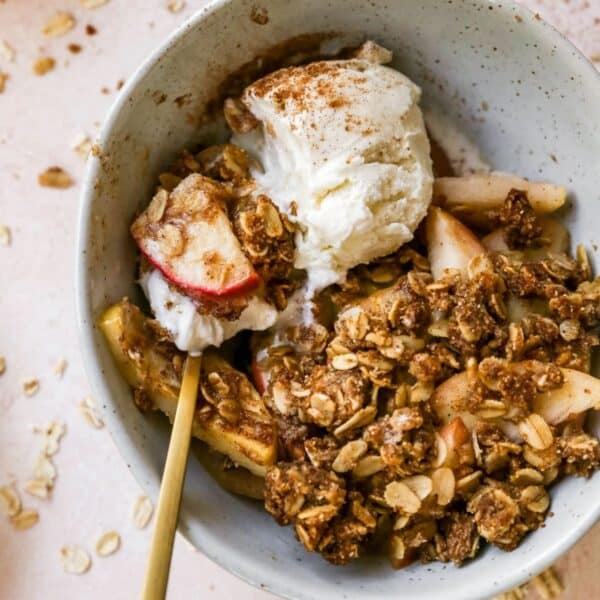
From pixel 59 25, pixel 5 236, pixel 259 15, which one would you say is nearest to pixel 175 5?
pixel 59 25

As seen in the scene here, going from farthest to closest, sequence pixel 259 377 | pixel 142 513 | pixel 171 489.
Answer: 1. pixel 142 513
2. pixel 259 377
3. pixel 171 489

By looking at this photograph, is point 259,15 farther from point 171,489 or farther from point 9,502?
point 9,502

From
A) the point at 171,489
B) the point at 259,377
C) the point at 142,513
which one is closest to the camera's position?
the point at 171,489

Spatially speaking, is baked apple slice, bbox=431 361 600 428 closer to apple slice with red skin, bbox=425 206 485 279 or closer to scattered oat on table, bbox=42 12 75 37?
apple slice with red skin, bbox=425 206 485 279

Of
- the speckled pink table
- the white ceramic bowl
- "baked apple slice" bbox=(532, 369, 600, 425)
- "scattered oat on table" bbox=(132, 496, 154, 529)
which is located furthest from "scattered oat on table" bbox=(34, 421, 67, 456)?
"baked apple slice" bbox=(532, 369, 600, 425)

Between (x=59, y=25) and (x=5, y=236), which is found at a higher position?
(x=59, y=25)

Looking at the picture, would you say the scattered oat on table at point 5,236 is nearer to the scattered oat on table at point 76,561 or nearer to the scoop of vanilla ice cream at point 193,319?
the scoop of vanilla ice cream at point 193,319

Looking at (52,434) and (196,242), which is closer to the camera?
(196,242)
